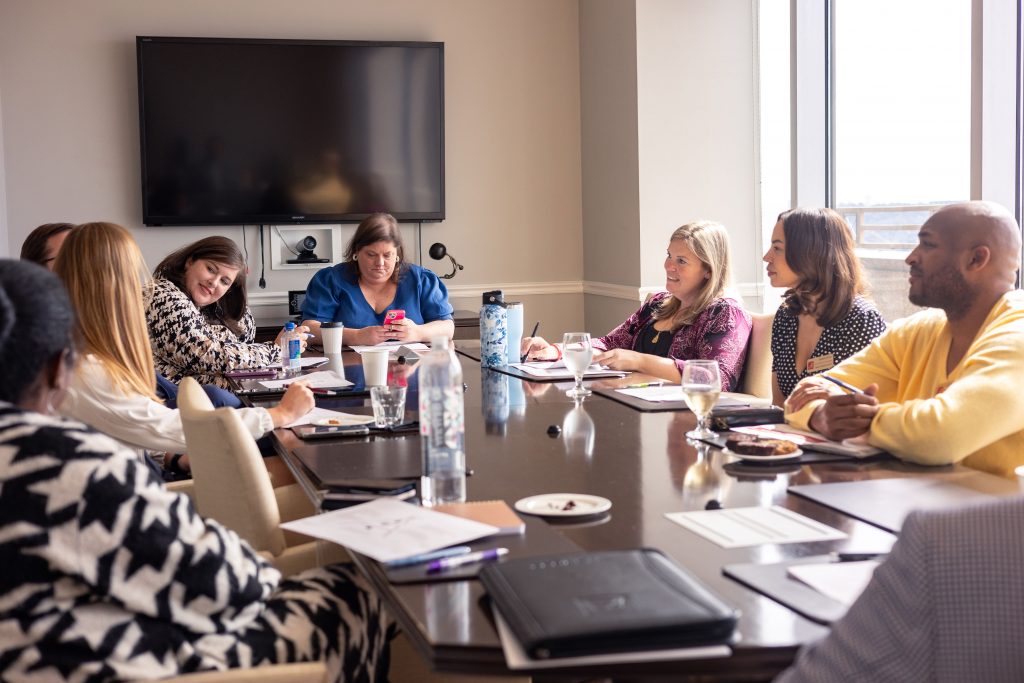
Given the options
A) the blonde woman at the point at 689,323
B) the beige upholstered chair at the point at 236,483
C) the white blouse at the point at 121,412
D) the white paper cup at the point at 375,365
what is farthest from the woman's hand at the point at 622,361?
the beige upholstered chair at the point at 236,483

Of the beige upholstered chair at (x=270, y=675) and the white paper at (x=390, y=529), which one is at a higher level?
the white paper at (x=390, y=529)

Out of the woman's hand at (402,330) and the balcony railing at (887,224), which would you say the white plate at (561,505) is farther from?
the balcony railing at (887,224)

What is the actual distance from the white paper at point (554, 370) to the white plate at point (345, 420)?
Result: 0.73 m

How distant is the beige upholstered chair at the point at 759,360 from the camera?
3.16 m

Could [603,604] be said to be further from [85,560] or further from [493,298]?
[493,298]

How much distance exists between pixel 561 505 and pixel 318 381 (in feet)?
5.13

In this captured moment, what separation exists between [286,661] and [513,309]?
199 cm

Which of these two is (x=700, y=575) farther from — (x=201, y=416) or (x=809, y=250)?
(x=809, y=250)

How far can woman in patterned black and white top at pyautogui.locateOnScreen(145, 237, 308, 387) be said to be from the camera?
11.1 feet

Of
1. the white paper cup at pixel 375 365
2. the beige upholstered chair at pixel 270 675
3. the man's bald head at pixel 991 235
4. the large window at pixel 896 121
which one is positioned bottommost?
the beige upholstered chair at pixel 270 675

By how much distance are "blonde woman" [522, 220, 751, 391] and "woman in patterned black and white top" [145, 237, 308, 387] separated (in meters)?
0.98

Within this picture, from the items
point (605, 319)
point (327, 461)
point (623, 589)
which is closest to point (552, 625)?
point (623, 589)

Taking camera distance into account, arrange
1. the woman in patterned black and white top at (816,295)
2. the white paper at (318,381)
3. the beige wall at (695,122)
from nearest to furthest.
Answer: the white paper at (318,381) < the woman in patterned black and white top at (816,295) < the beige wall at (695,122)

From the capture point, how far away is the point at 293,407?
2.31 metres
